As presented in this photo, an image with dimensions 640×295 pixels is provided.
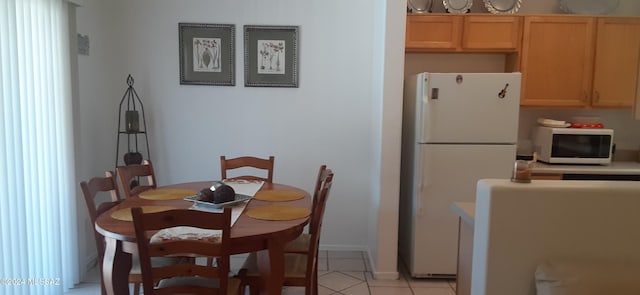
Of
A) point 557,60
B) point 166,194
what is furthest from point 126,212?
point 557,60

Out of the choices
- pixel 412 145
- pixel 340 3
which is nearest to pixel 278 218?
pixel 412 145

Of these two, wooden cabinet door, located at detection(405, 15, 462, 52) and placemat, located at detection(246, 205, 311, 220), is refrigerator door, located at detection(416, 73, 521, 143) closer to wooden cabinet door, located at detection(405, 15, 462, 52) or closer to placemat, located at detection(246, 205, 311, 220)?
wooden cabinet door, located at detection(405, 15, 462, 52)

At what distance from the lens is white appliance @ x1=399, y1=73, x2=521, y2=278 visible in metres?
3.13

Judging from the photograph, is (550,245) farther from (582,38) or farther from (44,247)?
(44,247)

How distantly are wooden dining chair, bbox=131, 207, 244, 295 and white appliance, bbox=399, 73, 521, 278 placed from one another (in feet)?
5.82

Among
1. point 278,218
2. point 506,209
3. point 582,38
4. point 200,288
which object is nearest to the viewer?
point 506,209

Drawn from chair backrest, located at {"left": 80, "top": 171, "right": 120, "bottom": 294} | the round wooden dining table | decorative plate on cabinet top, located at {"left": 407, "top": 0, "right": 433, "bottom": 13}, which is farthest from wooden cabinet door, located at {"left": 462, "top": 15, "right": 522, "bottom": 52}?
chair backrest, located at {"left": 80, "top": 171, "right": 120, "bottom": 294}

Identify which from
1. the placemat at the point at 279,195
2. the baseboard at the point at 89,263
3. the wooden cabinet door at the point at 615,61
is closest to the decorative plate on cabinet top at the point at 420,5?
the wooden cabinet door at the point at 615,61

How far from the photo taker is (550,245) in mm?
1593

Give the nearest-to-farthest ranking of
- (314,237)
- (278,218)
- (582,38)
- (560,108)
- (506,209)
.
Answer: (506,209), (278,218), (314,237), (582,38), (560,108)

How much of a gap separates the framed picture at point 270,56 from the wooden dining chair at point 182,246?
2.09 m

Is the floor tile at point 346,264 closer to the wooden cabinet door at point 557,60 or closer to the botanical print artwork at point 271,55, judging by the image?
the botanical print artwork at point 271,55

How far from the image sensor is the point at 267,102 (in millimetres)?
3836

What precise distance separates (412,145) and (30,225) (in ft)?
8.46
